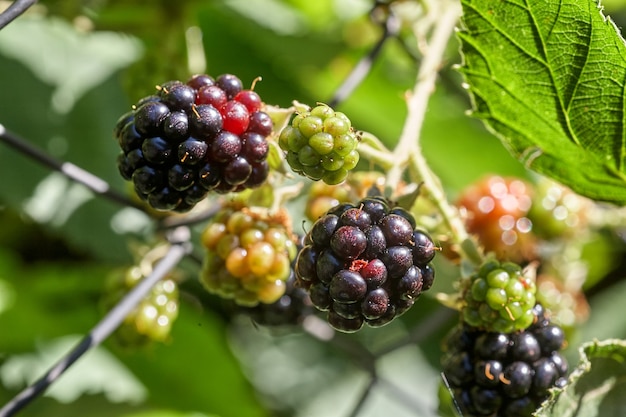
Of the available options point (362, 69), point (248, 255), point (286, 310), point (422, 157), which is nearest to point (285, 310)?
point (286, 310)

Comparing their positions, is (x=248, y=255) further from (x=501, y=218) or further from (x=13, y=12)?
(x=501, y=218)

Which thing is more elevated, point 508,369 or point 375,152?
point 375,152

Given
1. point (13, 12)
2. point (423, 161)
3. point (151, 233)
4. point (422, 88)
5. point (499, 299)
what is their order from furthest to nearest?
point (151, 233), point (422, 88), point (423, 161), point (499, 299), point (13, 12)

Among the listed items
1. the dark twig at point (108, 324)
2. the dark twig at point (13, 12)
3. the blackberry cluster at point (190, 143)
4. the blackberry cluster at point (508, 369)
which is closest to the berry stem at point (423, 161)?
the blackberry cluster at point (508, 369)

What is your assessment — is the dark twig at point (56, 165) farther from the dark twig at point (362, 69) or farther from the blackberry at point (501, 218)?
the blackberry at point (501, 218)

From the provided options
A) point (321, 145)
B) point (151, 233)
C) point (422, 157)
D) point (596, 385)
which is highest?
point (321, 145)

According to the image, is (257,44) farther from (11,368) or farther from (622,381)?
(622,381)
